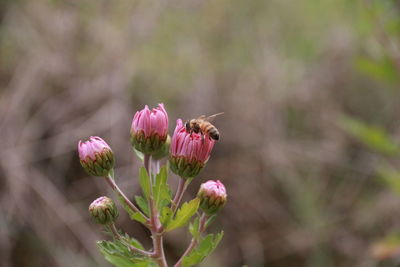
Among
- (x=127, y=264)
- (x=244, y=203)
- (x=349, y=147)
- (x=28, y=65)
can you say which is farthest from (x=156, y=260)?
(x=349, y=147)

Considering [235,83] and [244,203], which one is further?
[235,83]

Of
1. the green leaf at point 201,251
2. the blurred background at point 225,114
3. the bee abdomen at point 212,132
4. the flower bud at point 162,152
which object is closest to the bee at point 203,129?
the bee abdomen at point 212,132

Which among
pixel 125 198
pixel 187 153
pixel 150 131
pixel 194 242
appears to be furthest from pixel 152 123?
pixel 194 242

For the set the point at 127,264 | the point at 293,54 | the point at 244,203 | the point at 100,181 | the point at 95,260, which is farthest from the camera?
the point at 293,54

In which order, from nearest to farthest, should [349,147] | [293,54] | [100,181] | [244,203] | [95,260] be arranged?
[95,260], [100,181], [244,203], [349,147], [293,54]

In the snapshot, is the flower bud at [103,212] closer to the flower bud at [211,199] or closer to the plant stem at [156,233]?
the plant stem at [156,233]

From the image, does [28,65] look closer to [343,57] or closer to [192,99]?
[192,99]

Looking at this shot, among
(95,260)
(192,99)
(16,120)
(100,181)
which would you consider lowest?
(95,260)
